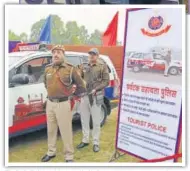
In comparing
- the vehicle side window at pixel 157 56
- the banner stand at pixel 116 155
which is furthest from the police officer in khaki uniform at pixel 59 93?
the vehicle side window at pixel 157 56

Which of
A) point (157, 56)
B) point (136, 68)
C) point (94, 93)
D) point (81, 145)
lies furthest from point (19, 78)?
point (157, 56)

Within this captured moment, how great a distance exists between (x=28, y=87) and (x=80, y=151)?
0.55m

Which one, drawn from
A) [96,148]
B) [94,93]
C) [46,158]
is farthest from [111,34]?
[46,158]

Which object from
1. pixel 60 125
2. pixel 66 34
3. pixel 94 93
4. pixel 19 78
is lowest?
pixel 60 125

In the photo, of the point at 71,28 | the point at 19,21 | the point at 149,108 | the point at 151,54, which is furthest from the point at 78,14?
the point at 149,108

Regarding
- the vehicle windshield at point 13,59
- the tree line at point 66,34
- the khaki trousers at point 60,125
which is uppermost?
the tree line at point 66,34

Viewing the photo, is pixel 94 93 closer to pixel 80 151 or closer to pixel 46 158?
pixel 80 151

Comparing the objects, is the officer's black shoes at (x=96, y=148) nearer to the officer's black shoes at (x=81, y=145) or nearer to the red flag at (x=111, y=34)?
the officer's black shoes at (x=81, y=145)

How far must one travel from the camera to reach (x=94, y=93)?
7.84ft

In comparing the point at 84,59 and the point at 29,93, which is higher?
the point at 84,59

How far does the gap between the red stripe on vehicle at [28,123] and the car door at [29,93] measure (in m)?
0.01

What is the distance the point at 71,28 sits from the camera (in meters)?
2.37

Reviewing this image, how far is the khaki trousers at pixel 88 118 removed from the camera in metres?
2.39

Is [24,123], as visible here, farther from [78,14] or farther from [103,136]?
[78,14]
